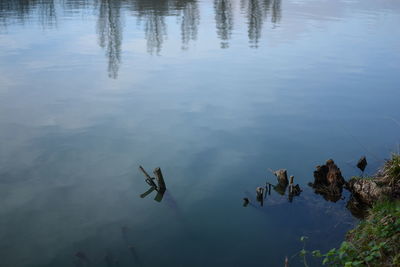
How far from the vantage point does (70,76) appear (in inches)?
942

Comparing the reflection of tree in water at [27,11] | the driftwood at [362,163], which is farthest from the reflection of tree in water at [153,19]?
the driftwood at [362,163]

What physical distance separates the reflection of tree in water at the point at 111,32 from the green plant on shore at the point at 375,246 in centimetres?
1780

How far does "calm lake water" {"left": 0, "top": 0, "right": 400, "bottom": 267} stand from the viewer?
1085 centimetres

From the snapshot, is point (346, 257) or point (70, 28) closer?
point (346, 257)

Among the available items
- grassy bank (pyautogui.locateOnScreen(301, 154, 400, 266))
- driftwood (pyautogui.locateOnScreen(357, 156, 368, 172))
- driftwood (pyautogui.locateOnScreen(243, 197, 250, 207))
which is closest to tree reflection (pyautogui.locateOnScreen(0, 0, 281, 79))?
driftwood (pyautogui.locateOnScreen(243, 197, 250, 207))

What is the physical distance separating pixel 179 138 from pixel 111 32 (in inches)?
891

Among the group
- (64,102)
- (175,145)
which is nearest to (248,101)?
(175,145)

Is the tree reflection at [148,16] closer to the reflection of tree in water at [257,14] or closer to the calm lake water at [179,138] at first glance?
the reflection of tree in water at [257,14]

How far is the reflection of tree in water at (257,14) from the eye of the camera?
39.5m

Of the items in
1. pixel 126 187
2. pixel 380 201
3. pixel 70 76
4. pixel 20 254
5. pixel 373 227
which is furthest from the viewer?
pixel 70 76

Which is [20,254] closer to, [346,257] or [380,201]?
[346,257]

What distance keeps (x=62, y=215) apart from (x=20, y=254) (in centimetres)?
172

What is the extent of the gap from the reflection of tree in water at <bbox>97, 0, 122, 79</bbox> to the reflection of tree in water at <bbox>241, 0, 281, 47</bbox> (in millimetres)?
10150

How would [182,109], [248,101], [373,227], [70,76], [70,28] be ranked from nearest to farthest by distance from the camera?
[373,227]
[182,109]
[248,101]
[70,76]
[70,28]
